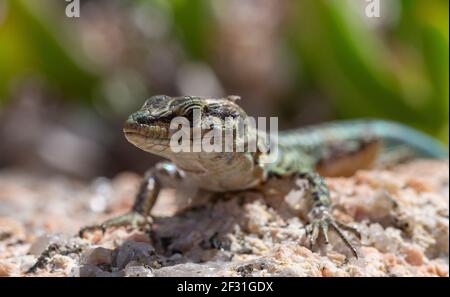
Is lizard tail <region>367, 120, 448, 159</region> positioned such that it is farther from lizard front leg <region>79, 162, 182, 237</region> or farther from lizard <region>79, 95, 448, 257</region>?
lizard front leg <region>79, 162, 182, 237</region>

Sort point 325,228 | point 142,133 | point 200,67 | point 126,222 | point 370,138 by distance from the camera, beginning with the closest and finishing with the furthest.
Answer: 1. point 142,133
2. point 325,228
3. point 126,222
4. point 370,138
5. point 200,67

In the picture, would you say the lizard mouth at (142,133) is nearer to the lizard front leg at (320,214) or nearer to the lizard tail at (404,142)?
the lizard front leg at (320,214)

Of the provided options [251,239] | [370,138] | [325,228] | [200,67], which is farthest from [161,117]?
[200,67]

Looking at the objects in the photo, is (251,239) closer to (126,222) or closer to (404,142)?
(126,222)

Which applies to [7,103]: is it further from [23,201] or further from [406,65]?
[406,65]

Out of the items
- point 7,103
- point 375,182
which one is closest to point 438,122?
point 375,182
